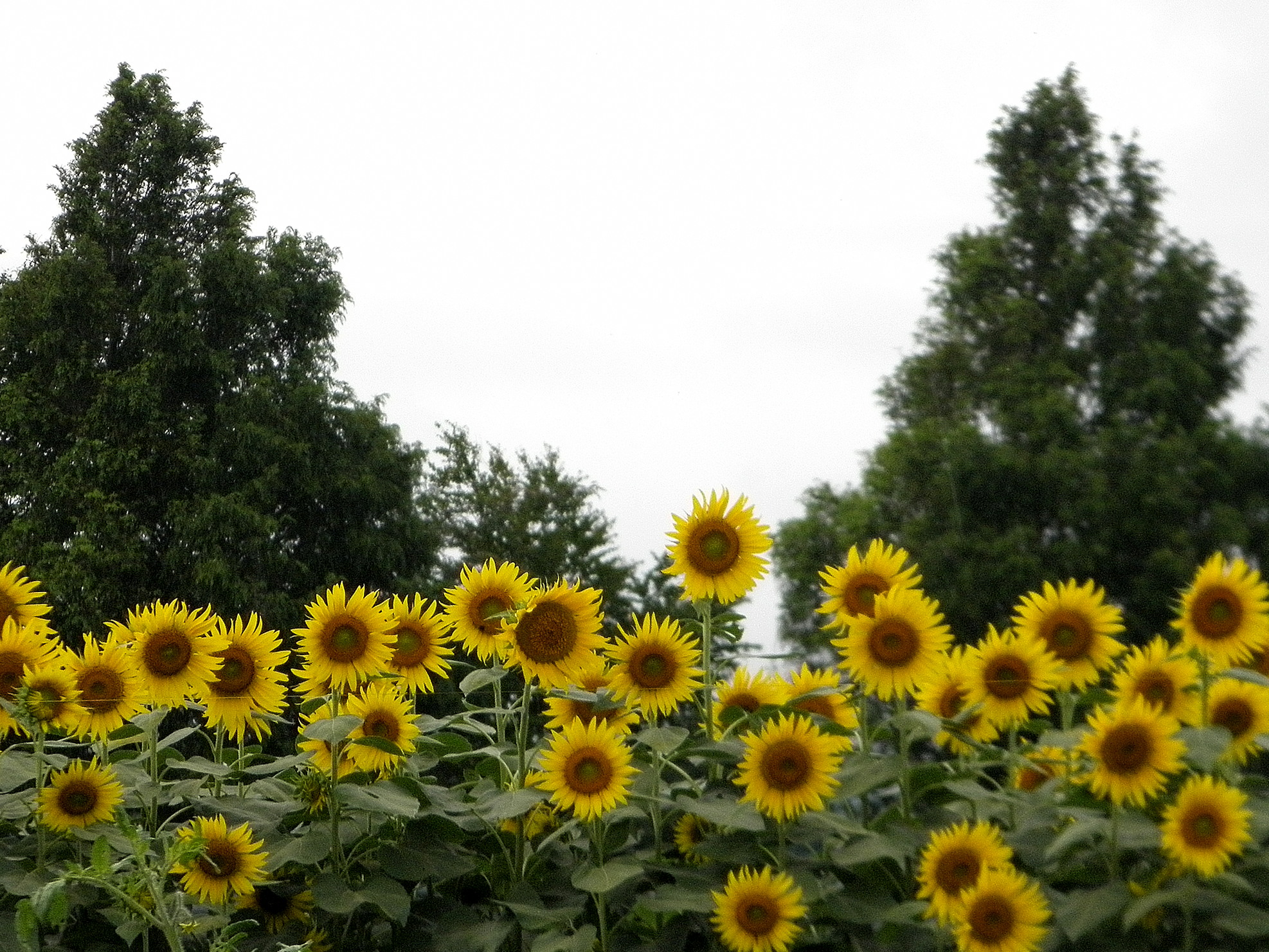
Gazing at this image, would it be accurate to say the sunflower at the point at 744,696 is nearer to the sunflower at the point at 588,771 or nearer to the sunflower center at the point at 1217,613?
the sunflower at the point at 588,771

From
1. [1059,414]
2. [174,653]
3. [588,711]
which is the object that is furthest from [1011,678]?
[1059,414]

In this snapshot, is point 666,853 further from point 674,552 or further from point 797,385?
point 797,385

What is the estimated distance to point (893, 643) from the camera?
5.87 feet

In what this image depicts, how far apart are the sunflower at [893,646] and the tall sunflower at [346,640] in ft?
2.33

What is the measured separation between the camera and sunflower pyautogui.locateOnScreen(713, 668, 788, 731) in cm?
199

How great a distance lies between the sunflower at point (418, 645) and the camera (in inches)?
87.4

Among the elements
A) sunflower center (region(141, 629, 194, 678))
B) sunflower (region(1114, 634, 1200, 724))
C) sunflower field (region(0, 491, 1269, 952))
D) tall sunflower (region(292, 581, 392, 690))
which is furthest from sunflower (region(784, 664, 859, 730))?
sunflower center (region(141, 629, 194, 678))

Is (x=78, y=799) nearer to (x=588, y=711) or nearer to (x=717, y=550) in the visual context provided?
(x=588, y=711)

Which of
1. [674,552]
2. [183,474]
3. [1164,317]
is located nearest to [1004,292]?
[1164,317]

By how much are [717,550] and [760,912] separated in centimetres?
55

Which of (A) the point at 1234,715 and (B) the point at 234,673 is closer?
(A) the point at 1234,715

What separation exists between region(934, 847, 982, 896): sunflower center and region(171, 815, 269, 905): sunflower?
91 cm

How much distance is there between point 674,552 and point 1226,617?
0.74 m

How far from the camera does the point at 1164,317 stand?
19.8 metres
